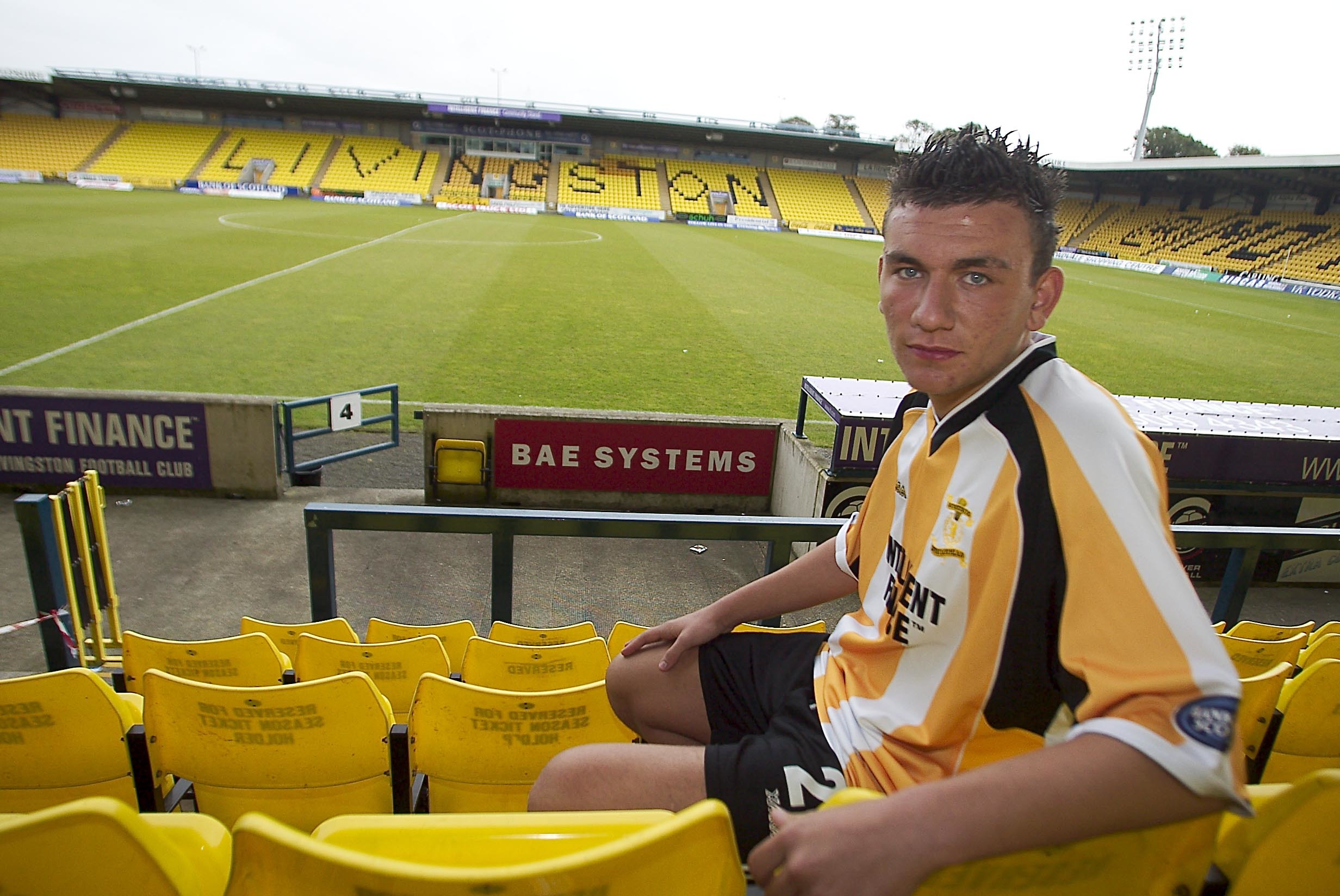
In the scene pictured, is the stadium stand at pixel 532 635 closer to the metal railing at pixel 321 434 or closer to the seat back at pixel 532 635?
the seat back at pixel 532 635

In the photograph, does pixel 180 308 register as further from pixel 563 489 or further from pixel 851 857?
pixel 851 857

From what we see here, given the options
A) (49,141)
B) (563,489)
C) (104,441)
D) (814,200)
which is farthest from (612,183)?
(104,441)

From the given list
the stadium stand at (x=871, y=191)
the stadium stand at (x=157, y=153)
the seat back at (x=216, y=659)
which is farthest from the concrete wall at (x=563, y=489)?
the stadium stand at (x=157, y=153)

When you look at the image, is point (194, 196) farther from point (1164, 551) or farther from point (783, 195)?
point (1164, 551)

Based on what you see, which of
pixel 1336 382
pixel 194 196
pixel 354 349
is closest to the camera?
pixel 354 349

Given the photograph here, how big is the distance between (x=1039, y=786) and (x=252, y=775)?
6.32ft

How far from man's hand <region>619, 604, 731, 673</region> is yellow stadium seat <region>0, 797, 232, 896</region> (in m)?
1.09

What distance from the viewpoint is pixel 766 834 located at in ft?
4.78

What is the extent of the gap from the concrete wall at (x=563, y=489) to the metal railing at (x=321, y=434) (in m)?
1.08

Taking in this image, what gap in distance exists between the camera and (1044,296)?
1503mm

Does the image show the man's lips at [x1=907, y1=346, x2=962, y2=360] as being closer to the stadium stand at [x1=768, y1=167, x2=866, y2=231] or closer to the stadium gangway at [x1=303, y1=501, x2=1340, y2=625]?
the stadium gangway at [x1=303, y1=501, x2=1340, y2=625]

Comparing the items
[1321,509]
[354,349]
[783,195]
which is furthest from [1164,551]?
[783,195]

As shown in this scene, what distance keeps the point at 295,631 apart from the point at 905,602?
287cm

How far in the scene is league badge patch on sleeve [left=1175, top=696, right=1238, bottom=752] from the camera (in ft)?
3.31
